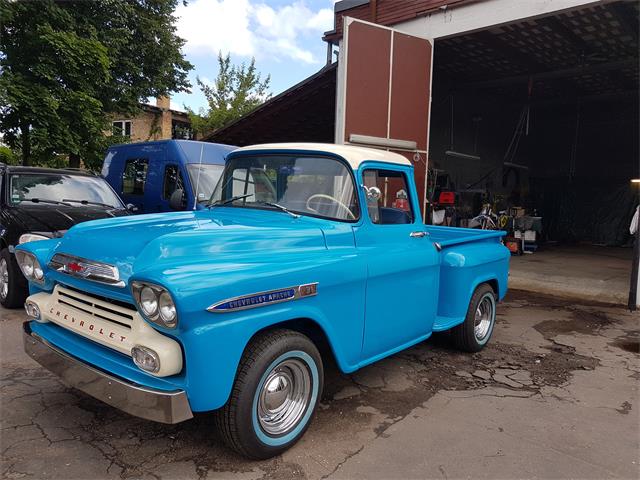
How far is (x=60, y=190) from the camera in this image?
21.2ft

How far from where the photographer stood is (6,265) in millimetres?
5633

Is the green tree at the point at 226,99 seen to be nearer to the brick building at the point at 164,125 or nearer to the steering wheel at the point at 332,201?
the brick building at the point at 164,125

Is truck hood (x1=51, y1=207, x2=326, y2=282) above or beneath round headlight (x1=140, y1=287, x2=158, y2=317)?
above

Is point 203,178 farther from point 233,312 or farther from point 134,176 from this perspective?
point 233,312

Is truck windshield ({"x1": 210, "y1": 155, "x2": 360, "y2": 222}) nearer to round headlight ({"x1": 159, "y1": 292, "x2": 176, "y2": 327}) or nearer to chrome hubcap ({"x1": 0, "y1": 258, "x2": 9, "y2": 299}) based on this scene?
round headlight ({"x1": 159, "y1": 292, "x2": 176, "y2": 327})

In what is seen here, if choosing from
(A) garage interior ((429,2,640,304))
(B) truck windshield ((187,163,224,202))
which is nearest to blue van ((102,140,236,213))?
(B) truck windshield ((187,163,224,202))

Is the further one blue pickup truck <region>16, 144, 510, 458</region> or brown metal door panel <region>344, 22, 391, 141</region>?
brown metal door panel <region>344, 22, 391, 141</region>

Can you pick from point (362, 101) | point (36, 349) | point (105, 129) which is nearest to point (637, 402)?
point (36, 349)

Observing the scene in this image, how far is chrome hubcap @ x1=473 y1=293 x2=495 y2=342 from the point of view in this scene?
4906 mm

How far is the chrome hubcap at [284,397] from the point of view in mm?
2773

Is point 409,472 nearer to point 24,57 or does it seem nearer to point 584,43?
point 584,43

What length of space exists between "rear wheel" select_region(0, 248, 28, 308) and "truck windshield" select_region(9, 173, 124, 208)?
2.74ft

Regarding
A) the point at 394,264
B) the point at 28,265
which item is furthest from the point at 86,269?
the point at 394,264

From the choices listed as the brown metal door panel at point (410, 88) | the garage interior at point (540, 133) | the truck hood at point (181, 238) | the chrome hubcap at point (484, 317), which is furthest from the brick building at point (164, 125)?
the truck hood at point (181, 238)
